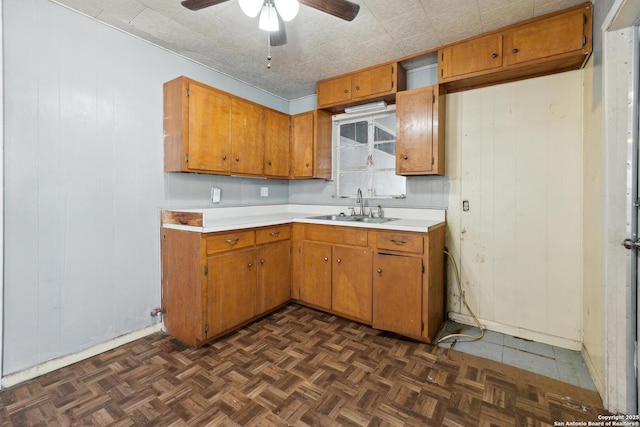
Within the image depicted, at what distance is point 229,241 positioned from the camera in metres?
2.40

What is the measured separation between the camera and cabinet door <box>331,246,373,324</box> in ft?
8.43

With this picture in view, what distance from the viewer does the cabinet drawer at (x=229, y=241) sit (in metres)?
2.27

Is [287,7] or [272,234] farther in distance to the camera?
[272,234]

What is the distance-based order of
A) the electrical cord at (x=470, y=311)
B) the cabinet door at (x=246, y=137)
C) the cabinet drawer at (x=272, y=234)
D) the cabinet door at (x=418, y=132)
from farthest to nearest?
the cabinet door at (x=246, y=137)
the cabinet drawer at (x=272, y=234)
the cabinet door at (x=418, y=132)
the electrical cord at (x=470, y=311)

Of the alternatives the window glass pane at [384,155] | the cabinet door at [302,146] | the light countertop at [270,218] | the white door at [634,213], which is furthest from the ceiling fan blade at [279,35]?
the white door at [634,213]

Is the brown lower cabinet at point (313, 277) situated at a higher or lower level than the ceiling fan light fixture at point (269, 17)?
lower

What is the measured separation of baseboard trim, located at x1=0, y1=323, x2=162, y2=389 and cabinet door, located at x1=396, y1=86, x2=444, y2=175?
269 centimetres

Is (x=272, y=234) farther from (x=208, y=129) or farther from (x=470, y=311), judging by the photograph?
(x=470, y=311)

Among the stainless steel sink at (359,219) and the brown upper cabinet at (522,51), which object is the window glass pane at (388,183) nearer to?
the stainless steel sink at (359,219)

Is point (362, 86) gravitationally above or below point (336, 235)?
above

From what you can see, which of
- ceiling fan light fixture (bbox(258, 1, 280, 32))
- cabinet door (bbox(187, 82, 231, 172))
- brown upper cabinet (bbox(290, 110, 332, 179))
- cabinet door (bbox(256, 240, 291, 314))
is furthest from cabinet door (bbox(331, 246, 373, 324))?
ceiling fan light fixture (bbox(258, 1, 280, 32))

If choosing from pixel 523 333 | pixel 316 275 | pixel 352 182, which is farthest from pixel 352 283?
pixel 523 333

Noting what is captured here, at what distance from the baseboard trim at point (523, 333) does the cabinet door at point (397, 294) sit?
68cm

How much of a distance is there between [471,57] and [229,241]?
2525 millimetres
